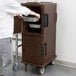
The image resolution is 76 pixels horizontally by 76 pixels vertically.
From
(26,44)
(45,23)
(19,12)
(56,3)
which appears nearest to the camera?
(19,12)

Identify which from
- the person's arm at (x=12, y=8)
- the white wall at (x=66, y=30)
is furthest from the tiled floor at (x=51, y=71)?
the person's arm at (x=12, y=8)

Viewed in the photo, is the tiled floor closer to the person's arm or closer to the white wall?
the white wall

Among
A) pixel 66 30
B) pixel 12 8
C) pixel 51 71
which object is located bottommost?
pixel 51 71

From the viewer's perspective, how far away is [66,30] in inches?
143

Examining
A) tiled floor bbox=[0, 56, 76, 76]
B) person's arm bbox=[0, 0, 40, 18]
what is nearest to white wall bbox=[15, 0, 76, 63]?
tiled floor bbox=[0, 56, 76, 76]

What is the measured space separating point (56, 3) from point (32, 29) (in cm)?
69

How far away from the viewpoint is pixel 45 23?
10.2ft

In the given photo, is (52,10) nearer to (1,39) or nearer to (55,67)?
(55,67)

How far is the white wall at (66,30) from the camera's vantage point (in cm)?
355

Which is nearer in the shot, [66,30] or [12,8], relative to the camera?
[12,8]

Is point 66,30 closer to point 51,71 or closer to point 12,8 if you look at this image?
point 51,71

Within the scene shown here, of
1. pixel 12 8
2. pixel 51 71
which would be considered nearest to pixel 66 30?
pixel 51 71

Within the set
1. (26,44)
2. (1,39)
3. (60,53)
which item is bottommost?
(60,53)

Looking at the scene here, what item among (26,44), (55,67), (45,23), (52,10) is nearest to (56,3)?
(52,10)
